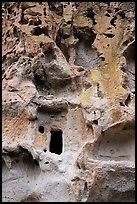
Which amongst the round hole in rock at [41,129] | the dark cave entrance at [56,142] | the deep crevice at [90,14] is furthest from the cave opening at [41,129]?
the deep crevice at [90,14]

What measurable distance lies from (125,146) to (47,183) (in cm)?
113

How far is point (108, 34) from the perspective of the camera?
6.09 m

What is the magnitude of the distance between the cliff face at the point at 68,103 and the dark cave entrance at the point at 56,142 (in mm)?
14

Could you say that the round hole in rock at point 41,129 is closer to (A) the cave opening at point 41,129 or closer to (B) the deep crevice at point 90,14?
(A) the cave opening at point 41,129

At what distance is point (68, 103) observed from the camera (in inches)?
214

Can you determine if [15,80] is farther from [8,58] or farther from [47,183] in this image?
[47,183]

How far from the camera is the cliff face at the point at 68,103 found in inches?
190

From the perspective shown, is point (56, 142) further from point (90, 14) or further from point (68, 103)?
point (90, 14)

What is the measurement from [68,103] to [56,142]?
1.84 feet

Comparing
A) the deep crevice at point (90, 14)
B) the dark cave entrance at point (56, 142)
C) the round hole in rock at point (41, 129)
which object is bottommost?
the dark cave entrance at point (56, 142)

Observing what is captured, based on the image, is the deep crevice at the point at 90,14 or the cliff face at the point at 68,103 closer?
the cliff face at the point at 68,103

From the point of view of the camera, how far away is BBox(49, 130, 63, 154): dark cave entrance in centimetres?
531

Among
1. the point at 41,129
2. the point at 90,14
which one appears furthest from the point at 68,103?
the point at 90,14

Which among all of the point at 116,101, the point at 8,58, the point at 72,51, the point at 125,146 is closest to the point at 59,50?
the point at 72,51
